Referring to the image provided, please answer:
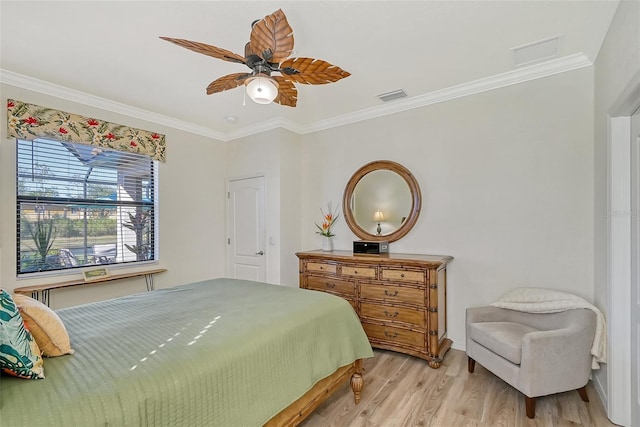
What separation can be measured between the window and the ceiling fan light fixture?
8.37ft

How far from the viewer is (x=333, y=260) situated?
331cm

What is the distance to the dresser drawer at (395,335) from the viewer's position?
2.80 meters

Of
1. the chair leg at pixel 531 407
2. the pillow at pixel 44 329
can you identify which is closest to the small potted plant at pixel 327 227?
the chair leg at pixel 531 407

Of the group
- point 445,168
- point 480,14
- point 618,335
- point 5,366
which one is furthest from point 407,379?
point 480,14

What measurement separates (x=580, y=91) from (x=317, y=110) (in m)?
2.51

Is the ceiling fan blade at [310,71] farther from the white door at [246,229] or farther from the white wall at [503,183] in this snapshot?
the white door at [246,229]

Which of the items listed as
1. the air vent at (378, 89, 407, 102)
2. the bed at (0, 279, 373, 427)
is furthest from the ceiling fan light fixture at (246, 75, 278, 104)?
the air vent at (378, 89, 407, 102)

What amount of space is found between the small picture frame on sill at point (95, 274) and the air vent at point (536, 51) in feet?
14.6

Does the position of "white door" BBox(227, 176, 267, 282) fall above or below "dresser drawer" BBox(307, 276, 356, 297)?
above

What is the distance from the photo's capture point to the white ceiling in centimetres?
194

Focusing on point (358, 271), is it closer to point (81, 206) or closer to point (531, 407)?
point (531, 407)

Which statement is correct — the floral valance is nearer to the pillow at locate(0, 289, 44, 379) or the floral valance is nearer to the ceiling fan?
the ceiling fan

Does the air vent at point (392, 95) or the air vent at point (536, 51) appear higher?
the air vent at point (536, 51)

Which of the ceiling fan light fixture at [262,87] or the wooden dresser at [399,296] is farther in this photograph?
the wooden dresser at [399,296]
